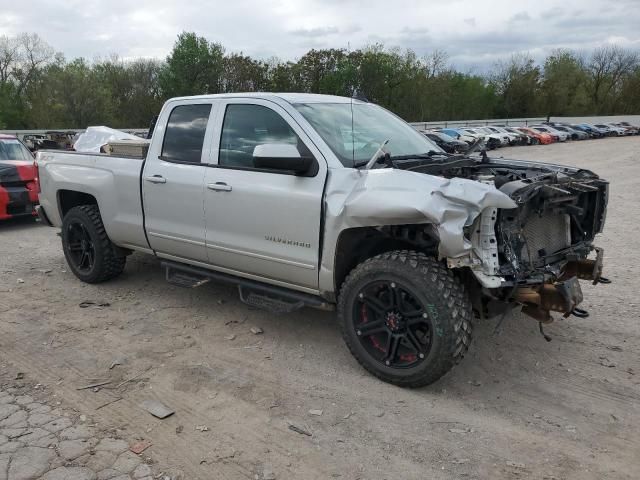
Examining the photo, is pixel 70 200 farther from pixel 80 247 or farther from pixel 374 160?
pixel 374 160

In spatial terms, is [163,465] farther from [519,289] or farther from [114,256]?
[114,256]

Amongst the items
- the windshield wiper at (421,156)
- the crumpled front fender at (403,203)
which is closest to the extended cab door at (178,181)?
the crumpled front fender at (403,203)

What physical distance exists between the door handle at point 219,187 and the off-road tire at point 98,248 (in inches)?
74.2

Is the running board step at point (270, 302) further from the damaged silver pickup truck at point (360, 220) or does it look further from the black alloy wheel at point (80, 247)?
the black alloy wheel at point (80, 247)

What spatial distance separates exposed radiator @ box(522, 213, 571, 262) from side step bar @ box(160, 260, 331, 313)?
1.51 m

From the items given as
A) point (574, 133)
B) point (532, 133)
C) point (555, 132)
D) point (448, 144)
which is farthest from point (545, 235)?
point (574, 133)

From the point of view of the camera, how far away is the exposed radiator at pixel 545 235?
3.79 m

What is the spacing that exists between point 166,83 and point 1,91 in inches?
598

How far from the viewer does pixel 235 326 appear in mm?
4969

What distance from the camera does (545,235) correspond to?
3.99 m

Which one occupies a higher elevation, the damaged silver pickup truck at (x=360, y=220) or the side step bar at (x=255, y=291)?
the damaged silver pickup truck at (x=360, y=220)

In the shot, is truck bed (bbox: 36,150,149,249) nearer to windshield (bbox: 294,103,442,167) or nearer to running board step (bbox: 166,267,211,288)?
running board step (bbox: 166,267,211,288)

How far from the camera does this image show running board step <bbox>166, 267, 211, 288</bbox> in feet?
16.6

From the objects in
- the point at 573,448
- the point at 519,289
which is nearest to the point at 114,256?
the point at 519,289
